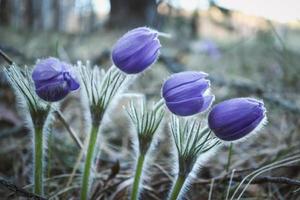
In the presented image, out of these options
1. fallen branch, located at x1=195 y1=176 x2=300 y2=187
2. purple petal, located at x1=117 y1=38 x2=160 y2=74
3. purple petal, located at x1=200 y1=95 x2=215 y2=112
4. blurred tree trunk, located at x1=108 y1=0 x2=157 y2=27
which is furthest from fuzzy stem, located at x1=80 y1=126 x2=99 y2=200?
blurred tree trunk, located at x1=108 y1=0 x2=157 y2=27

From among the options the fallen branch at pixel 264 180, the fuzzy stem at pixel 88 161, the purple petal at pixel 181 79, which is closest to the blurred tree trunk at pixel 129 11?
the fallen branch at pixel 264 180

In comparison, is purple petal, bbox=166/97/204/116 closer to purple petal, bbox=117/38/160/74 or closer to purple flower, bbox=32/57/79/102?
purple petal, bbox=117/38/160/74

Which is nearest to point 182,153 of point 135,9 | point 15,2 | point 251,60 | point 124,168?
point 124,168

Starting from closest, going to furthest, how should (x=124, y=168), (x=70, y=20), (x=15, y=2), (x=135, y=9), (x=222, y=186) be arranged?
(x=222, y=186) → (x=124, y=168) → (x=135, y=9) → (x=15, y=2) → (x=70, y=20)

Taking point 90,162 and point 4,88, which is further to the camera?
point 4,88

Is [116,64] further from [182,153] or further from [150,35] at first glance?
[182,153]

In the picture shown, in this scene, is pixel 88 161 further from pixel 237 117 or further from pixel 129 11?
pixel 129 11
